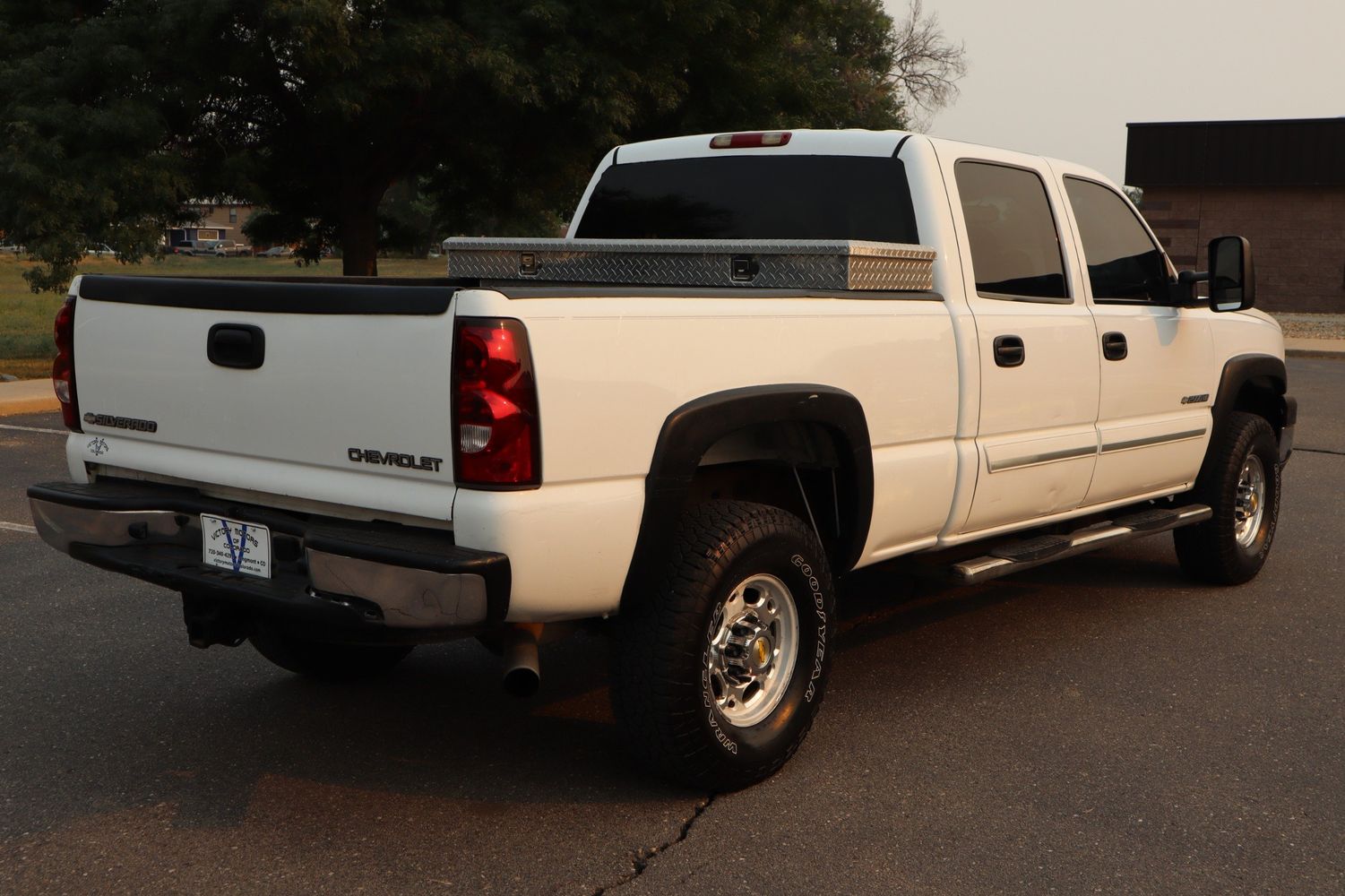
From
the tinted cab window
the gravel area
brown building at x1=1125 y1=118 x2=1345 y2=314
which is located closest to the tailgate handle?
the tinted cab window

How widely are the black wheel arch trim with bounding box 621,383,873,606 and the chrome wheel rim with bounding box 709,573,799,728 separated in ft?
1.21

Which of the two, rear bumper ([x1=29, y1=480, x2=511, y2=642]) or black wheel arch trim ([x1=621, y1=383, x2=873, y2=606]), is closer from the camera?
rear bumper ([x1=29, y1=480, x2=511, y2=642])

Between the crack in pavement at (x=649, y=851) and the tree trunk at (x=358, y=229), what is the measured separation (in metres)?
19.0

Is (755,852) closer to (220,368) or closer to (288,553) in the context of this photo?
(288,553)

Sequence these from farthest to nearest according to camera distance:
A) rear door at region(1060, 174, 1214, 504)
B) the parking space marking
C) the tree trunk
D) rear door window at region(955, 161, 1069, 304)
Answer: the tree trunk < the parking space marking < rear door at region(1060, 174, 1214, 504) < rear door window at region(955, 161, 1069, 304)

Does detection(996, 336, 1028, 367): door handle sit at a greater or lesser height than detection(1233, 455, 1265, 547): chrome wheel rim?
greater

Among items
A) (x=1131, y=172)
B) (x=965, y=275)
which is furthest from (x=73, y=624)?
(x=1131, y=172)

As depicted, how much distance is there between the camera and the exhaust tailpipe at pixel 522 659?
3.66 m

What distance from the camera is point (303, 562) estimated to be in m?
3.70

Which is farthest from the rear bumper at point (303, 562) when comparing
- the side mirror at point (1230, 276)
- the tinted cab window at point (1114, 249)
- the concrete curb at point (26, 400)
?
the concrete curb at point (26, 400)

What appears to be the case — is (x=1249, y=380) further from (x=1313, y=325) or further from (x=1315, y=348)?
(x=1313, y=325)

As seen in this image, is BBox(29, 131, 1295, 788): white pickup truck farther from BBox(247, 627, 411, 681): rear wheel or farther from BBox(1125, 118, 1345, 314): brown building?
BBox(1125, 118, 1345, 314): brown building

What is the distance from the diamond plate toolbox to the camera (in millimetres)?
4551

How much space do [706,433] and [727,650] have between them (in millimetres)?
705
